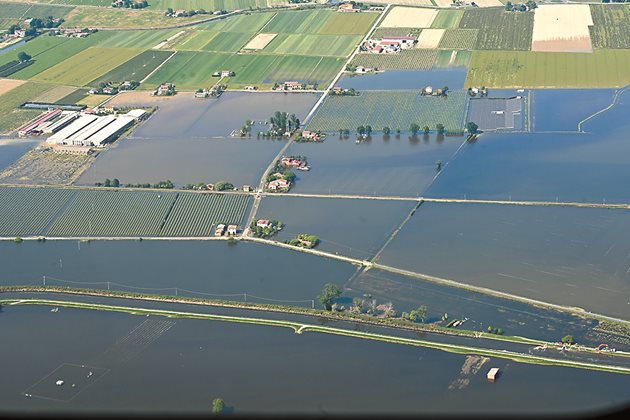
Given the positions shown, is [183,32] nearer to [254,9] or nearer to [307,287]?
[254,9]

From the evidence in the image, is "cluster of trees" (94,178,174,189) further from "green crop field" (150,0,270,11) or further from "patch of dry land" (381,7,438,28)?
"green crop field" (150,0,270,11)

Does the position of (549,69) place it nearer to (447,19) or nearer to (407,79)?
(407,79)

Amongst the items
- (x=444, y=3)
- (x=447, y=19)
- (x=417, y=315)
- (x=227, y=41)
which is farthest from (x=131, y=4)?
(x=417, y=315)

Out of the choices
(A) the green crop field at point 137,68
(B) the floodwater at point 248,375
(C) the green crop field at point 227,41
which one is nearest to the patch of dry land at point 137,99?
(A) the green crop field at point 137,68

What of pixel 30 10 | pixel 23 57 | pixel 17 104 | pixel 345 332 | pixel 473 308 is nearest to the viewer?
pixel 345 332

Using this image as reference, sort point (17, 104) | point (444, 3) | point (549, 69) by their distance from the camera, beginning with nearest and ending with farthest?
point (17, 104)
point (549, 69)
point (444, 3)

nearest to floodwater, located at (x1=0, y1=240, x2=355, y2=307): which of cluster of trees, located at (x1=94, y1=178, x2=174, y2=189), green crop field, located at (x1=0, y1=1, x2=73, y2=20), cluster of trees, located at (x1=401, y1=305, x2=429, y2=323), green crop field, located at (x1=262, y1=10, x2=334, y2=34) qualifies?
cluster of trees, located at (x1=401, y1=305, x2=429, y2=323)

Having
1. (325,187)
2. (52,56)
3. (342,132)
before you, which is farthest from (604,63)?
(52,56)
